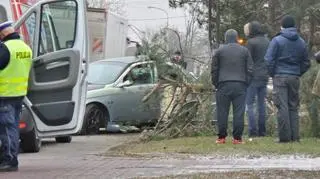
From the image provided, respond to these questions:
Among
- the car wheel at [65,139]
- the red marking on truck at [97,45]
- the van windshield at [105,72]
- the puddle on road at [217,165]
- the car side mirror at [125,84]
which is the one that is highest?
the red marking on truck at [97,45]

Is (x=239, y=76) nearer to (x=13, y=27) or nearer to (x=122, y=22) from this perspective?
(x=13, y=27)

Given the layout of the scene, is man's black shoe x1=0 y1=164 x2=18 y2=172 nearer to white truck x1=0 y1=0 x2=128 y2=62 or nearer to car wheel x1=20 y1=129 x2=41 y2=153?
car wheel x1=20 y1=129 x2=41 y2=153

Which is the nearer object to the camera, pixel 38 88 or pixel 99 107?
Result: pixel 38 88

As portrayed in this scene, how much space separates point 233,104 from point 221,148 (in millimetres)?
1007

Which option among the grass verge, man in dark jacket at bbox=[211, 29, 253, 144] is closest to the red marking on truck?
the grass verge

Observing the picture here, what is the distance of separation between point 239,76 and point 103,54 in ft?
34.8

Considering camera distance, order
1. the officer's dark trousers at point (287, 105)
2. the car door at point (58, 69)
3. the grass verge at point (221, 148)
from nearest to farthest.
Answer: the car door at point (58, 69) < the grass verge at point (221, 148) < the officer's dark trousers at point (287, 105)

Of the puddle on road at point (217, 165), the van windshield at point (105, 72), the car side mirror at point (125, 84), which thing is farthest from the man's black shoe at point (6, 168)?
the van windshield at point (105, 72)

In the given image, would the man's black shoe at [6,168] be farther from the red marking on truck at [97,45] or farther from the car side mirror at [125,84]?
the red marking on truck at [97,45]

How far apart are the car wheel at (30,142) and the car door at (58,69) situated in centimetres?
168

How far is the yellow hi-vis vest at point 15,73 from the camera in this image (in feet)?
29.1

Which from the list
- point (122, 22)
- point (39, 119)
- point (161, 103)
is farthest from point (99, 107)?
point (122, 22)

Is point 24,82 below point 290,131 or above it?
above

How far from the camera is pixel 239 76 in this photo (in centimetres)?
1133
